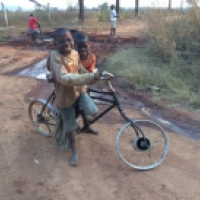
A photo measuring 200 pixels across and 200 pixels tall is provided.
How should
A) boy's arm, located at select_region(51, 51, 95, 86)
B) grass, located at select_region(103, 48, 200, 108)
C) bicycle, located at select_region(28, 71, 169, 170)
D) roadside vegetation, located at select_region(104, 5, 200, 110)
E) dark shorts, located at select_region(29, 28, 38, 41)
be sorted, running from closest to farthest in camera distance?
boy's arm, located at select_region(51, 51, 95, 86), bicycle, located at select_region(28, 71, 169, 170), grass, located at select_region(103, 48, 200, 108), roadside vegetation, located at select_region(104, 5, 200, 110), dark shorts, located at select_region(29, 28, 38, 41)

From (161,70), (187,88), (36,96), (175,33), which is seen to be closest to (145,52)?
(175,33)

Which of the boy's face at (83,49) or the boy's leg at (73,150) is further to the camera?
the boy's face at (83,49)

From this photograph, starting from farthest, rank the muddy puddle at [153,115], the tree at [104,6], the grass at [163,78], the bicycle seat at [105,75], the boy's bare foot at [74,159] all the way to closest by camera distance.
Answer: the tree at [104,6], the grass at [163,78], the muddy puddle at [153,115], the boy's bare foot at [74,159], the bicycle seat at [105,75]

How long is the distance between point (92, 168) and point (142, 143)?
0.64m

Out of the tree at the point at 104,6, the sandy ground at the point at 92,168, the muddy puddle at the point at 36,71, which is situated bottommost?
the sandy ground at the point at 92,168

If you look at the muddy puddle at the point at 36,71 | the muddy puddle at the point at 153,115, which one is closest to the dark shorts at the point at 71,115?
the muddy puddle at the point at 153,115

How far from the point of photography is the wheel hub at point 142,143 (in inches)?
131

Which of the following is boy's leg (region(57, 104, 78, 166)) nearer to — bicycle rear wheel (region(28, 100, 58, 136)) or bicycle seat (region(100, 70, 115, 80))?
bicycle rear wheel (region(28, 100, 58, 136))

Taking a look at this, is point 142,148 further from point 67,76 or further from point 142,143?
point 67,76

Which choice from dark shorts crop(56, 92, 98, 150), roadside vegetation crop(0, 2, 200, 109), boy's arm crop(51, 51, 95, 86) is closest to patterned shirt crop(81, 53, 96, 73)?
dark shorts crop(56, 92, 98, 150)

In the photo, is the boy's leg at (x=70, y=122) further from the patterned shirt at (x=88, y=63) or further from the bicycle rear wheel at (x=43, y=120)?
the patterned shirt at (x=88, y=63)

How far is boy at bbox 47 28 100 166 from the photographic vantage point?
3.00 metres

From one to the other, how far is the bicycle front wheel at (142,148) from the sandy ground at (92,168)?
0.10 meters

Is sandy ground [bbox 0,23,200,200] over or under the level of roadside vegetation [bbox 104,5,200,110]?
under
